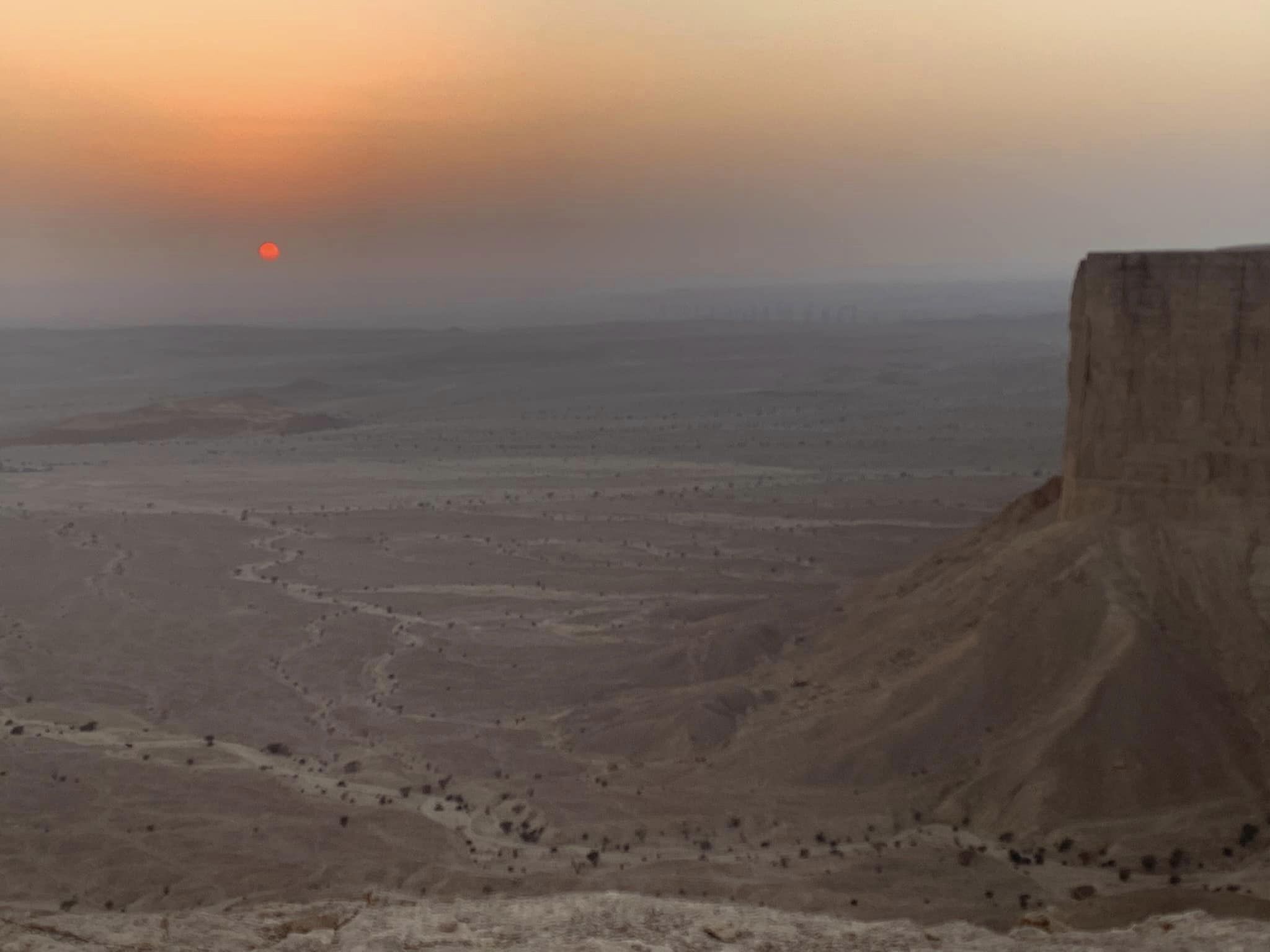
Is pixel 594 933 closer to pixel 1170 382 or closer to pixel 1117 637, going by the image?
pixel 1117 637

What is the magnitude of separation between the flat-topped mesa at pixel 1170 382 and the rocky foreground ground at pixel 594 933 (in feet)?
36.9

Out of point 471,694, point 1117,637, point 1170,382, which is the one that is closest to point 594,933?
point 1117,637

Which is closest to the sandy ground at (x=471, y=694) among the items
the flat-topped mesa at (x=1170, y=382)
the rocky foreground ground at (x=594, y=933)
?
the rocky foreground ground at (x=594, y=933)

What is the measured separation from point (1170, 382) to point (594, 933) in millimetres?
14920

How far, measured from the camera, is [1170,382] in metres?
22.2

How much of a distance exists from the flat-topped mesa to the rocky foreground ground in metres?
11.2

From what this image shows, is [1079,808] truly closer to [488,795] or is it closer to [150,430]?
[488,795]

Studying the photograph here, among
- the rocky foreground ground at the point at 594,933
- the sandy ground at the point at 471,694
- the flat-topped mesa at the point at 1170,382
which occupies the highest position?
the flat-topped mesa at the point at 1170,382

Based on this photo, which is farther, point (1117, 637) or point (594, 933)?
point (1117, 637)

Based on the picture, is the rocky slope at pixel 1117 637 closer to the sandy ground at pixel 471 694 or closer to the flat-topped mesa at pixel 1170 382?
the flat-topped mesa at pixel 1170 382

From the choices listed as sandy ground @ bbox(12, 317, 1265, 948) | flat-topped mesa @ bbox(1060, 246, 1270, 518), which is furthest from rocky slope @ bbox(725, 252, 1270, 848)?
sandy ground @ bbox(12, 317, 1265, 948)

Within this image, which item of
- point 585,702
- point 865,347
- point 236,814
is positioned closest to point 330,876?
point 236,814

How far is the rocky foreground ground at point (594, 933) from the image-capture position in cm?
1047

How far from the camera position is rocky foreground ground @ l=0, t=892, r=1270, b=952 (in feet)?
34.3
